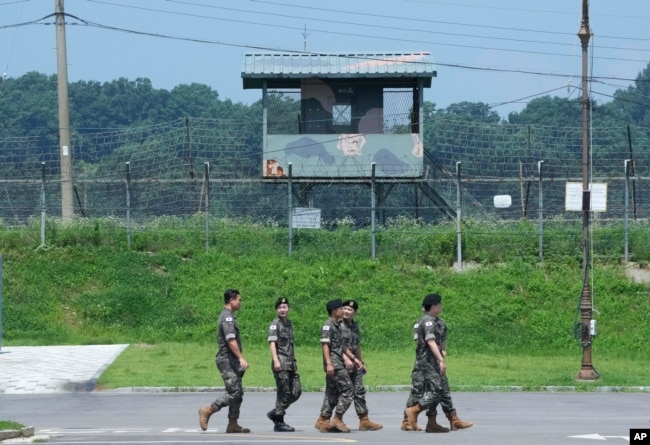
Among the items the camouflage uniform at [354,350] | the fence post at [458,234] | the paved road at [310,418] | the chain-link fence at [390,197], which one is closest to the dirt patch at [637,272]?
the chain-link fence at [390,197]

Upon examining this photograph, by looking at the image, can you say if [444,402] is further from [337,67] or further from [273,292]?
[337,67]

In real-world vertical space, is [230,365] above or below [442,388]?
above

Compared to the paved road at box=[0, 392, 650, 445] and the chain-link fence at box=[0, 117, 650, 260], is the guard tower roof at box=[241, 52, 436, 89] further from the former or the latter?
the paved road at box=[0, 392, 650, 445]

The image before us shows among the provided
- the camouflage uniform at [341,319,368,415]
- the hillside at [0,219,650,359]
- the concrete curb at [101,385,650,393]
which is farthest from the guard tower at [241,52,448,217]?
the camouflage uniform at [341,319,368,415]

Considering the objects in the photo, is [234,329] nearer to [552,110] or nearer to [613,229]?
[613,229]

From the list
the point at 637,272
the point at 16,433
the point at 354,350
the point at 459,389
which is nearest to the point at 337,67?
the point at 637,272

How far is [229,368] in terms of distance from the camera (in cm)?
1681

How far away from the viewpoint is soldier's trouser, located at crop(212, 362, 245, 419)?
1669 centimetres

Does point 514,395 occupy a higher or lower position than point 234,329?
lower

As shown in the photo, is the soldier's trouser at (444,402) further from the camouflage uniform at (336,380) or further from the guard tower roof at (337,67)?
the guard tower roof at (337,67)

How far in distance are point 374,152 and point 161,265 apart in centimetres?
835

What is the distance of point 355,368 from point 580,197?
10326mm

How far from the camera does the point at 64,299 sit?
32156 mm

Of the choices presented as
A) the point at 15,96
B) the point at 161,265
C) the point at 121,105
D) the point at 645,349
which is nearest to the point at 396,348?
the point at 645,349
